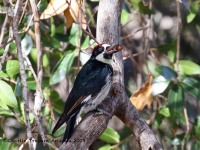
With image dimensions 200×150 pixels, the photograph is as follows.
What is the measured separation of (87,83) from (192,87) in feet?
2.55

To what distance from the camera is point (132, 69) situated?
4.62m

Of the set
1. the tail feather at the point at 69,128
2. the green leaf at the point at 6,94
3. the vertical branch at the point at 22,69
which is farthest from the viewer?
the green leaf at the point at 6,94

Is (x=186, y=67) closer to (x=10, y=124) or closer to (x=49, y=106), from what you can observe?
(x=49, y=106)

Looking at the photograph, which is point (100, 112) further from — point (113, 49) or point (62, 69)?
point (62, 69)

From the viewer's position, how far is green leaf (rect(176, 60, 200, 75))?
3.92 m

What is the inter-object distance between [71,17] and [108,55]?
0.35 m

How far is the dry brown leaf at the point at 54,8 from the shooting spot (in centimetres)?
343

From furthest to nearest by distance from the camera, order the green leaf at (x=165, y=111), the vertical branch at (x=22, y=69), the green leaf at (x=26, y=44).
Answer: the green leaf at (x=165, y=111), the green leaf at (x=26, y=44), the vertical branch at (x=22, y=69)

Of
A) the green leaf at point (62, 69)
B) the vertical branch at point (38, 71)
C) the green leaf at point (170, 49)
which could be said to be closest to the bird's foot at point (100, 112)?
the vertical branch at point (38, 71)

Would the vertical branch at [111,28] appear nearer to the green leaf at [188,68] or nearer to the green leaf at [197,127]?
the green leaf at [188,68]

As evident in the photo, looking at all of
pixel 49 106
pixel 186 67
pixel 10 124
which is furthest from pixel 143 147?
pixel 10 124

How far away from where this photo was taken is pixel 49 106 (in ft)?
12.0

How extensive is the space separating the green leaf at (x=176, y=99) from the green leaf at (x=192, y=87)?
40mm

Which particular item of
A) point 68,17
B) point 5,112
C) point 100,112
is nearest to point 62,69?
point 68,17
